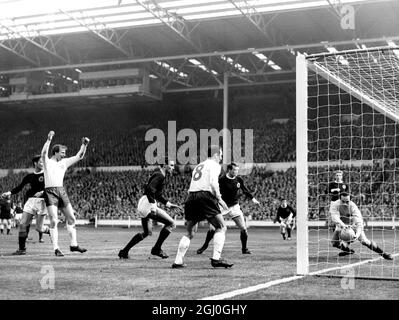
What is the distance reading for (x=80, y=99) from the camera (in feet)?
155

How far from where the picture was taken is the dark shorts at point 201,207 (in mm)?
9875

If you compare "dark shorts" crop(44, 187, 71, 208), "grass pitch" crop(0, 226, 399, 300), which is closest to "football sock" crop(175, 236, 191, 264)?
"grass pitch" crop(0, 226, 399, 300)

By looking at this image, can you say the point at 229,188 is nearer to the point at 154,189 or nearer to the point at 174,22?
the point at 154,189

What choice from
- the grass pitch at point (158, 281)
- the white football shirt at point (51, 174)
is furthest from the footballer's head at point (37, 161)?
the grass pitch at point (158, 281)

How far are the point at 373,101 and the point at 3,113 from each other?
46.0m

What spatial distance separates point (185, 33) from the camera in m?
36.4

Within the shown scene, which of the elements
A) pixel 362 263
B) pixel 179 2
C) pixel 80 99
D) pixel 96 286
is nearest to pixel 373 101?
pixel 362 263

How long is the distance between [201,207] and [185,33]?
27.8 m

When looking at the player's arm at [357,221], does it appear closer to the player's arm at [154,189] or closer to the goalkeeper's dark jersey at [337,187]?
the goalkeeper's dark jersey at [337,187]

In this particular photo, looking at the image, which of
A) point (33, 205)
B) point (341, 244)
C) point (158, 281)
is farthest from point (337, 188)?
point (33, 205)

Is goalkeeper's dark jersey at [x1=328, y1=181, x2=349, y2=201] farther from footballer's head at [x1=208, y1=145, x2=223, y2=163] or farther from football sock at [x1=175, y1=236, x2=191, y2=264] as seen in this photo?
football sock at [x1=175, y1=236, x2=191, y2=264]

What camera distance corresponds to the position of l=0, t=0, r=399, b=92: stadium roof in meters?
32.3
